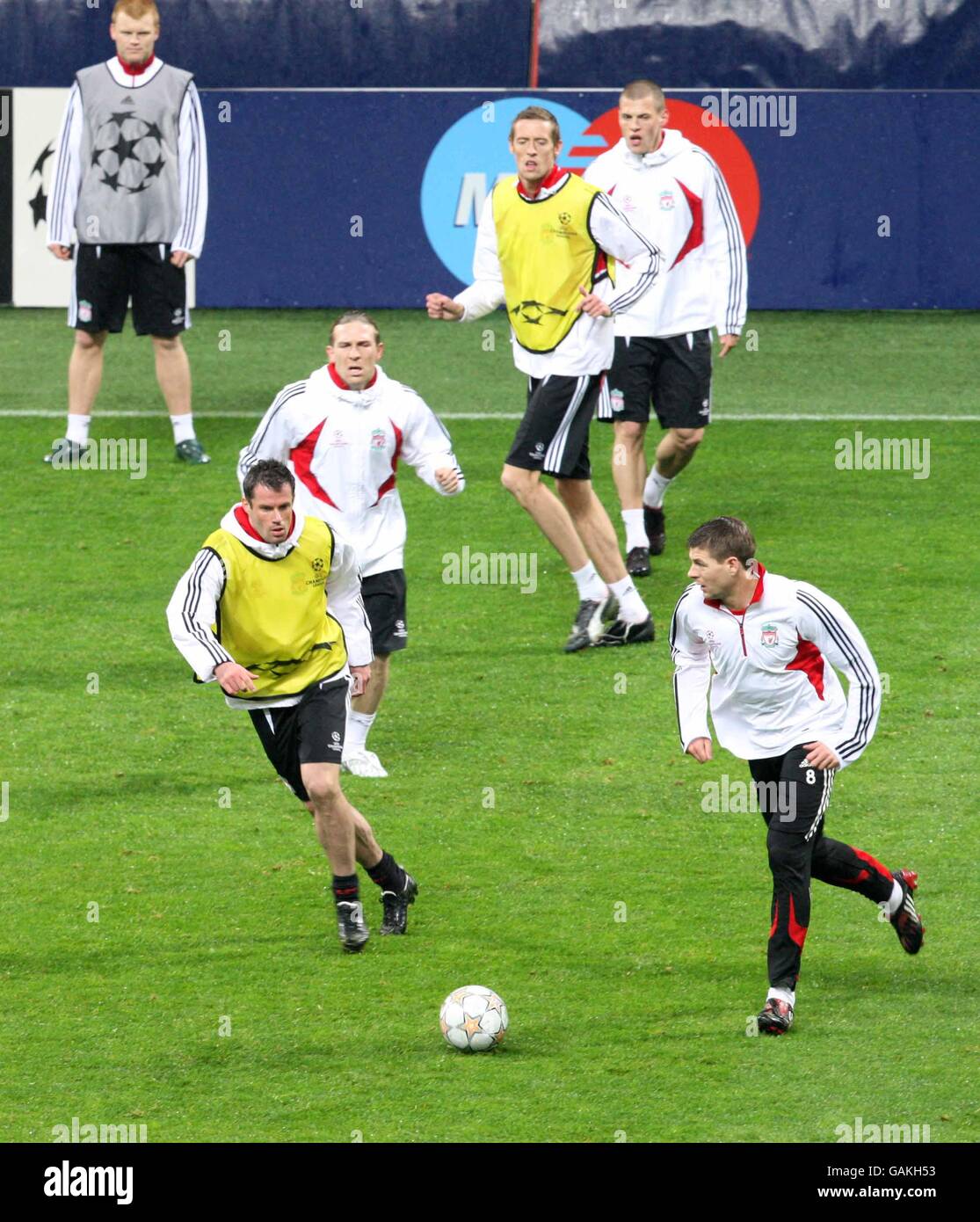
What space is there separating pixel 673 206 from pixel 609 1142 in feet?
21.5

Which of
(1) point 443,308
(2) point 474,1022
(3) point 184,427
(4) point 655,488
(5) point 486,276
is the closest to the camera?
(2) point 474,1022

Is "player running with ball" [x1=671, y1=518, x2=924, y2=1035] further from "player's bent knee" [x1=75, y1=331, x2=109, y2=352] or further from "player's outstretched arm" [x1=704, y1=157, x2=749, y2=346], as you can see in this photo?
"player's bent knee" [x1=75, y1=331, x2=109, y2=352]

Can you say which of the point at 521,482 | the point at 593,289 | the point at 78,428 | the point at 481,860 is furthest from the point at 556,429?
the point at 78,428

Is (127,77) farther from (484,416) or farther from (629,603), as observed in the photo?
(629,603)

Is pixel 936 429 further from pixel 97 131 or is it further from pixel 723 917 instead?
pixel 723 917

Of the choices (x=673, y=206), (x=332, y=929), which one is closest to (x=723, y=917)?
(x=332, y=929)

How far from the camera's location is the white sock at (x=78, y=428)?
12789 millimetres

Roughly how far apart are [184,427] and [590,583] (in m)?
3.93

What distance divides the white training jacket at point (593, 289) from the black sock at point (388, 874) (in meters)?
3.44

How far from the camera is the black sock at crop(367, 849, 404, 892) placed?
7.05 meters

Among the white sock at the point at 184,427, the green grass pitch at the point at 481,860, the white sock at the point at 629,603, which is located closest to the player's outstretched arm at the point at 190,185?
the white sock at the point at 184,427

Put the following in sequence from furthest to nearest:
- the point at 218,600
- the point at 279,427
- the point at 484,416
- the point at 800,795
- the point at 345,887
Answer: the point at 484,416 < the point at 279,427 < the point at 345,887 < the point at 218,600 < the point at 800,795

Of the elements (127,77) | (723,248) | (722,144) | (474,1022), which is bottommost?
(474,1022)

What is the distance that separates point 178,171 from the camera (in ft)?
41.5
